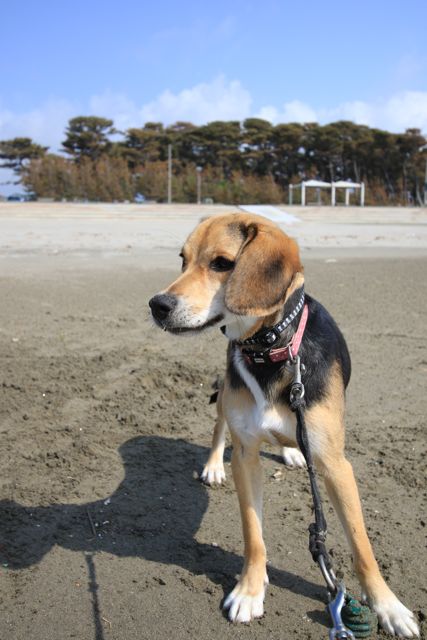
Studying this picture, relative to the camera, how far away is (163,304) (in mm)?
3129

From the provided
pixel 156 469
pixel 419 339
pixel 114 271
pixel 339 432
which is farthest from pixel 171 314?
pixel 114 271

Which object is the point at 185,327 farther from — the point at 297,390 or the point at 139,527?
the point at 139,527

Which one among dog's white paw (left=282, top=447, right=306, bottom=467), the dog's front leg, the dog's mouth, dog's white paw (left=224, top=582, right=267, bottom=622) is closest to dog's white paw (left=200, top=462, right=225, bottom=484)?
dog's white paw (left=282, top=447, right=306, bottom=467)

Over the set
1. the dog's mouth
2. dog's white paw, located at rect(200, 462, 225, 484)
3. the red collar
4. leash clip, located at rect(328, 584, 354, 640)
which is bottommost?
dog's white paw, located at rect(200, 462, 225, 484)

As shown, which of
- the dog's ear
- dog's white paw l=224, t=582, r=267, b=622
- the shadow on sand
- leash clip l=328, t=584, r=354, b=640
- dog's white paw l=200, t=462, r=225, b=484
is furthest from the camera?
dog's white paw l=200, t=462, r=225, b=484

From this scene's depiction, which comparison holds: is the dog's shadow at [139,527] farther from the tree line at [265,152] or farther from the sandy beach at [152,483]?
the tree line at [265,152]

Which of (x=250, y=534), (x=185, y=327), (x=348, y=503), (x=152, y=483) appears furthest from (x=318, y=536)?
(x=152, y=483)

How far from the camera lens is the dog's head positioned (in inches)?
121

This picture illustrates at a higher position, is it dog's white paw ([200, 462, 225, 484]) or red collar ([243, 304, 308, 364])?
red collar ([243, 304, 308, 364])

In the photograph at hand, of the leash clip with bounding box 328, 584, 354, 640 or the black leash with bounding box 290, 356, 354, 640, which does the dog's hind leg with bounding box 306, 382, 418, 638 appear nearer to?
the black leash with bounding box 290, 356, 354, 640

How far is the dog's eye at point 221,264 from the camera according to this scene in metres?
3.28

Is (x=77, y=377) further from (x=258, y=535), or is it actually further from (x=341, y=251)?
(x=341, y=251)

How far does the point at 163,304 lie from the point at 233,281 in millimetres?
355

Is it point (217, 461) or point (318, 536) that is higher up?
point (318, 536)
